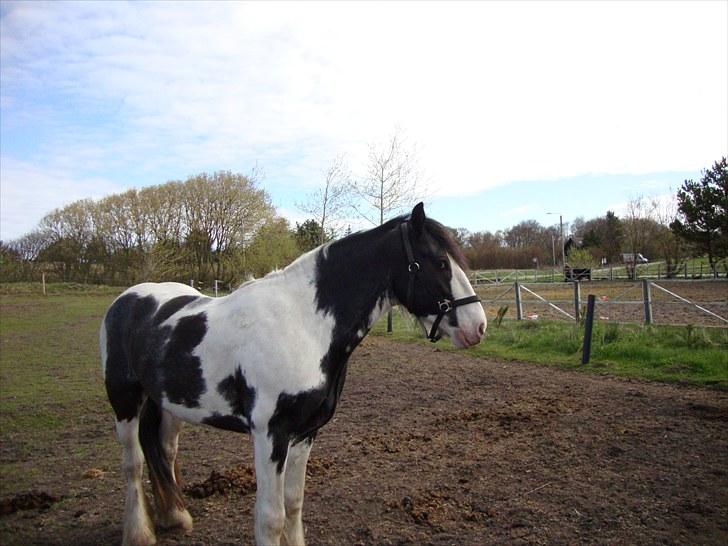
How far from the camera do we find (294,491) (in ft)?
10.2

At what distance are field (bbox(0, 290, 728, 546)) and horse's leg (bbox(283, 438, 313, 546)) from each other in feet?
1.41

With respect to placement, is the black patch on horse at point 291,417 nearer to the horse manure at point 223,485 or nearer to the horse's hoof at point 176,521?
the horse's hoof at point 176,521

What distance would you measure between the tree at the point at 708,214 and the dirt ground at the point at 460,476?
2923cm

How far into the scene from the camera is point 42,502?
4.15m

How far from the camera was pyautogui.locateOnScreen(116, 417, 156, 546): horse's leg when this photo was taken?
3459 millimetres

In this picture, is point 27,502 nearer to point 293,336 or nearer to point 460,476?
point 293,336

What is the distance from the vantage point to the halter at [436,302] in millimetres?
2855

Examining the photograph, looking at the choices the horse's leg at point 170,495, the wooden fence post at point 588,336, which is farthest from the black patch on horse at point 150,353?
the wooden fence post at point 588,336

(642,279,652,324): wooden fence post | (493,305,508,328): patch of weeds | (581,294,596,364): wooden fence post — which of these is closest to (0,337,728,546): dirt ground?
(581,294,596,364): wooden fence post

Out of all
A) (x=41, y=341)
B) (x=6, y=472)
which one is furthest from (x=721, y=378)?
(x=41, y=341)

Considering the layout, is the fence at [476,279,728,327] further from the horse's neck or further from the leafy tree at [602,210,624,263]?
the leafy tree at [602,210,624,263]

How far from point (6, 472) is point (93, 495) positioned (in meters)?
1.33

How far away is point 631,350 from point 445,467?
262 inches

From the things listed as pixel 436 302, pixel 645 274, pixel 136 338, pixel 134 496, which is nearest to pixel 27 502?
pixel 134 496
